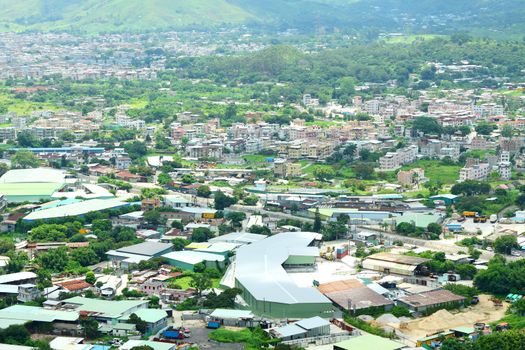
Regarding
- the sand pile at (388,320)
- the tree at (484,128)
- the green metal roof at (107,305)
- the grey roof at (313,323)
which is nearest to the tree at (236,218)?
the green metal roof at (107,305)

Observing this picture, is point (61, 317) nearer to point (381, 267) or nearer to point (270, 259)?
point (270, 259)

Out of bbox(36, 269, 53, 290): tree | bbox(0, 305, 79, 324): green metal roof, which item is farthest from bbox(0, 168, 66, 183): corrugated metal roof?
bbox(0, 305, 79, 324): green metal roof

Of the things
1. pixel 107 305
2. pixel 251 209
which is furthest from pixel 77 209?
pixel 107 305

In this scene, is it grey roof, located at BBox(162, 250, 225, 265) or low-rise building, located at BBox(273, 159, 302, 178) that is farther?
low-rise building, located at BBox(273, 159, 302, 178)

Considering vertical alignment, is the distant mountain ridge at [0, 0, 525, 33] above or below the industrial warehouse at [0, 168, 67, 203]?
above

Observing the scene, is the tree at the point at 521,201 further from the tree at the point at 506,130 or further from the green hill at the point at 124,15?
the green hill at the point at 124,15

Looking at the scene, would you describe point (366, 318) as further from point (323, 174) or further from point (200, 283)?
point (323, 174)

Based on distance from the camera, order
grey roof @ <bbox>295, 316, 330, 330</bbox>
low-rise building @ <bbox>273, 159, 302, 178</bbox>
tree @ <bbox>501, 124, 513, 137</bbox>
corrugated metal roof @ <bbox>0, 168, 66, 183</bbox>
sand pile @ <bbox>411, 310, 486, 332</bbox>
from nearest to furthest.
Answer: grey roof @ <bbox>295, 316, 330, 330</bbox>
sand pile @ <bbox>411, 310, 486, 332</bbox>
corrugated metal roof @ <bbox>0, 168, 66, 183</bbox>
low-rise building @ <bbox>273, 159, 302, 178</bbox>
tree @ <bbox>501, 124, 513, 137</bbox>

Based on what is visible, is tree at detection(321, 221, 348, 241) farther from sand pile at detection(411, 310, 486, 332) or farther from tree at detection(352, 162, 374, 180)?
tree at detection(352, 162, 374, 180)
